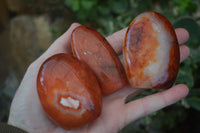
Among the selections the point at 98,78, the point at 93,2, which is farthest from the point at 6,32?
the point at 98,78

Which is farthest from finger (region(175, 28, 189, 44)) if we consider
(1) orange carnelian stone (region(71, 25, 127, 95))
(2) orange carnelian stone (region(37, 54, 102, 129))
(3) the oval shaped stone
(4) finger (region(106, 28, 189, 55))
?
(2) orange carnelian stone (region(37, 54, 102, 129))

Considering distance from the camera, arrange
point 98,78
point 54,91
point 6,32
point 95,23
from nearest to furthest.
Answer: point 54,91 → point 98,78 → point 95,23 → point 6,32

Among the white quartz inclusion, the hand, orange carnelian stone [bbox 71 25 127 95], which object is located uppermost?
orange carnelian stone [bbox 71 25 127 95]

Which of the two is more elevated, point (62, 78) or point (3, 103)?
point (62, 78)

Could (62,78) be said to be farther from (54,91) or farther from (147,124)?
(147,124)


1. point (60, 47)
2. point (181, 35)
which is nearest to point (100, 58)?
point (60, 47)

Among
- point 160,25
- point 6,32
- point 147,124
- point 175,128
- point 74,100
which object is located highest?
point 160,25

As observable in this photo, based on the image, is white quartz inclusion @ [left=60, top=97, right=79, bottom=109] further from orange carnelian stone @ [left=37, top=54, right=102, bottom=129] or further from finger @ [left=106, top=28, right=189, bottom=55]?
finger @ [left=106, top=28, right=189, bottom=55]
